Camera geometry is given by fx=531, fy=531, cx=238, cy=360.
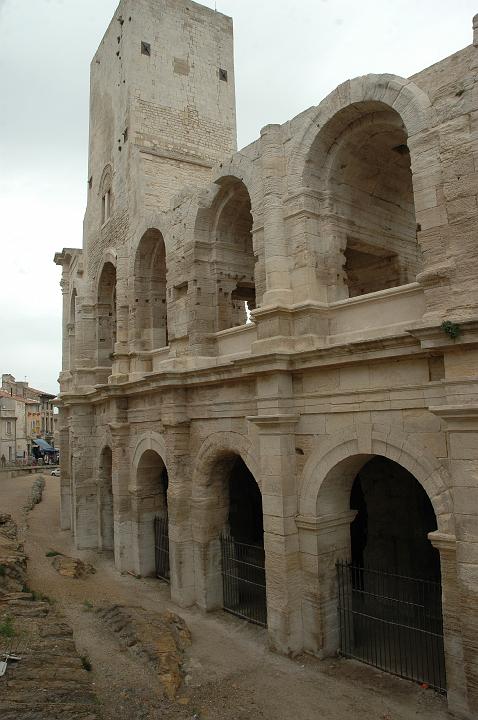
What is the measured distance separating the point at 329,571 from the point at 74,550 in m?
11.3

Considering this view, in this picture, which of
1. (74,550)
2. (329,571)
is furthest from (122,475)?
(329,571)

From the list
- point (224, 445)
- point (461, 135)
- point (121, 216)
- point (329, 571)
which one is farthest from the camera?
point (121, 216)

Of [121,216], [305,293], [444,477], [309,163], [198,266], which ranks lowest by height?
[444,477]

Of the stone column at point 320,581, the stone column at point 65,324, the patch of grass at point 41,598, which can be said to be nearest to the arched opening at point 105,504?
the patch of grass at point 41,598

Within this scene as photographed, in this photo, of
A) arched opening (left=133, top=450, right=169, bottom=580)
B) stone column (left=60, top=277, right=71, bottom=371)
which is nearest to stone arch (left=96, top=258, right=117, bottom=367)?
stone column (left=60, top=277, right=71, bottom=371)

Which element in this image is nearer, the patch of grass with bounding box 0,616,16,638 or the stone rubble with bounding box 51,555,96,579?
the patch of grass with bounding box 0,616,16,638

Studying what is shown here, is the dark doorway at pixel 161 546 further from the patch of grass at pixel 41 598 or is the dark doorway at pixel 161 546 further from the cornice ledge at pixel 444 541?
the cornice ledge at pixel 444 541

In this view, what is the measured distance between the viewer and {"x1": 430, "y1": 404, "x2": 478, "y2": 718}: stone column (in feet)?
20.8

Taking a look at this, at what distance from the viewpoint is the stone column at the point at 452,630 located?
21.8 ft

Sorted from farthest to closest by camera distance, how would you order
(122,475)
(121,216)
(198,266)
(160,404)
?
(121,216), (122,475), (160,404), (198,266)

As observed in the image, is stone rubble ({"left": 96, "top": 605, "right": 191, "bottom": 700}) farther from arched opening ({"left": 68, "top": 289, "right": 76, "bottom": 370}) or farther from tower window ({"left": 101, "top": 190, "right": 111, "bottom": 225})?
arched opening ({"left": 68, "top": 289, "right": 76, "bottom": 370})

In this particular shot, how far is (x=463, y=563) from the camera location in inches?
255

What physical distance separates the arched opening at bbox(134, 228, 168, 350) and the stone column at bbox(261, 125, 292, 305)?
215 inches

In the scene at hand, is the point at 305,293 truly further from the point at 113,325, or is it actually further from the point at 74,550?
the point at 74,550
